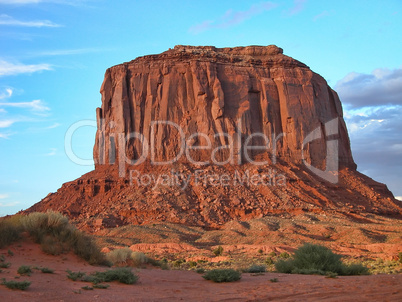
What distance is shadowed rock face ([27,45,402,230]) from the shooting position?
150 ft

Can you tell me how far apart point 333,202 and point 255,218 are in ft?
31.7

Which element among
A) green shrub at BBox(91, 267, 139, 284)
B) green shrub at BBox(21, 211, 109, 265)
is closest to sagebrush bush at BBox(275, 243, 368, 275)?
green shrub at BBox(91, 267, 139, 284)

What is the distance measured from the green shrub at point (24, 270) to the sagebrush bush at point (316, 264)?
9819mm

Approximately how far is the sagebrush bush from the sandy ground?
6.31 feet

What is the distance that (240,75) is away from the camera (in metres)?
56.4

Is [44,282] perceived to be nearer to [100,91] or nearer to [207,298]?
[207,298]

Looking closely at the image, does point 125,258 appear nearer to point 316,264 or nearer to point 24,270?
point 24,270

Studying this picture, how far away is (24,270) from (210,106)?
4144 centimetres

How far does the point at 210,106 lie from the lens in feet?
177

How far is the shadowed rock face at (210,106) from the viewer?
2078 inches

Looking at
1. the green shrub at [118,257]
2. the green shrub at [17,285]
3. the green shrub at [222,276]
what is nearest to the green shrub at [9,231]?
the green shrub at [118,257]

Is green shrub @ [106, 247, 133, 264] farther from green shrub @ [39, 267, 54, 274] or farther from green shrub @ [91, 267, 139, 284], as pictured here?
green shrub @ [39, 267, 54, 274]

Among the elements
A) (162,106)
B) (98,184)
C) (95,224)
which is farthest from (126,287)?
(162,106)

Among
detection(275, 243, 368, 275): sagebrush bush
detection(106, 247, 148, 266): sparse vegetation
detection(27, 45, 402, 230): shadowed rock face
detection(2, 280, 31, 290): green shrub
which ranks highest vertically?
detection(27, 45, 402, 230): shadowed rock face
